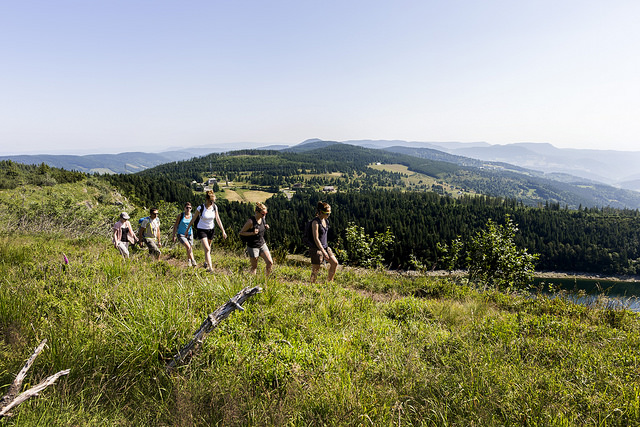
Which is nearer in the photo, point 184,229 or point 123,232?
point 123,232

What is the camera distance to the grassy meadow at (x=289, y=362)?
2.26 m

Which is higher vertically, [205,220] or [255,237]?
[205,220]

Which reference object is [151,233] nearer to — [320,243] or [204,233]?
[204,233]

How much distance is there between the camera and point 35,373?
2.47 metres

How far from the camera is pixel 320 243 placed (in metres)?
6.90

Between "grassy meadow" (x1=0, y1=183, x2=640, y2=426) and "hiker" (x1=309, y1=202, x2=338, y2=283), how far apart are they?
2309mm

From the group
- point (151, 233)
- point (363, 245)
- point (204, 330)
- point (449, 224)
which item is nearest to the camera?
point (204, 330)

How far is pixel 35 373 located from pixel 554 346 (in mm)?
5326

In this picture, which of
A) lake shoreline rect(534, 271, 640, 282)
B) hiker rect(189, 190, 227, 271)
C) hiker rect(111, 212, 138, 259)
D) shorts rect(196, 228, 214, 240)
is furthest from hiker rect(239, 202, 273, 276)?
lake shoreline rect(534, 271, 640, 282)

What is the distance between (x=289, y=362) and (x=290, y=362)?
10 mm

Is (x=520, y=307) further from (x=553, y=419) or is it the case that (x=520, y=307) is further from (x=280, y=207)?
(x=280, y=207)

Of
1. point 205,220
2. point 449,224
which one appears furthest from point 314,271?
point 449,224

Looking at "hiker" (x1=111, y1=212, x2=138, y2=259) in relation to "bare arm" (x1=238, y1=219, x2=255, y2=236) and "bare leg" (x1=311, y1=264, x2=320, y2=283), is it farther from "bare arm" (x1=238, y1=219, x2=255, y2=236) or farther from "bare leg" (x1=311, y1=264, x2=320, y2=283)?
"bare leg" (x1=311, y1=264, x2=320, y2=283)

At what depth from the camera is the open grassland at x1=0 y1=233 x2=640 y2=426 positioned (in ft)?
7.42
